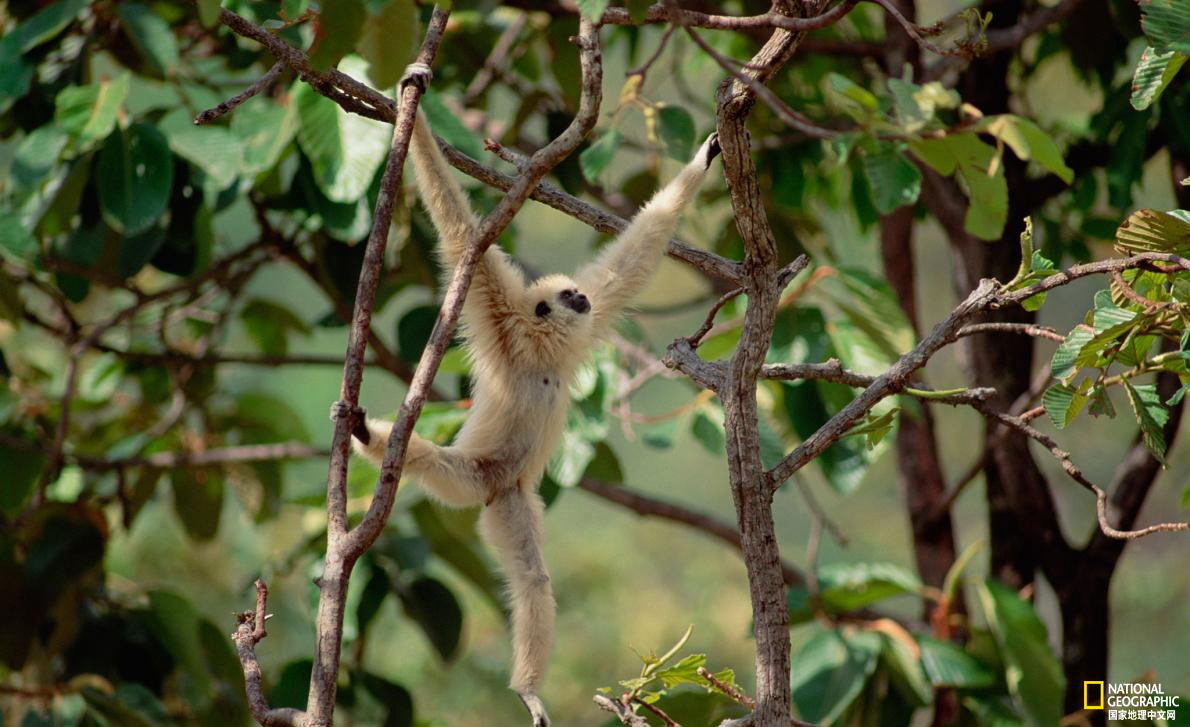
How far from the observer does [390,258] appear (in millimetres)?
5426

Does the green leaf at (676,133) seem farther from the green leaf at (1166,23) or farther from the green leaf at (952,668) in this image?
the green leaf at (952,668)

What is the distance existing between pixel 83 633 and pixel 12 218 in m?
2.06

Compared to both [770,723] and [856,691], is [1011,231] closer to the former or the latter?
[856,691]

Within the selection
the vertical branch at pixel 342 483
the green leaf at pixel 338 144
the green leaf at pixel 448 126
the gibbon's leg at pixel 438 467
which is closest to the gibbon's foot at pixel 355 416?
the vertical branch at pixel 342 483

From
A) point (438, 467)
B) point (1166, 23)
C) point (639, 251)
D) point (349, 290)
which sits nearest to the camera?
point (1166, 23)

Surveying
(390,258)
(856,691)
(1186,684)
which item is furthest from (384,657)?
(1186,684)

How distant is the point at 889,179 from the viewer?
3535 millimetres

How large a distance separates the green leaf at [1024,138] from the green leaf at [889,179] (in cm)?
37

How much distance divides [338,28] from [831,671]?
347 centimetres

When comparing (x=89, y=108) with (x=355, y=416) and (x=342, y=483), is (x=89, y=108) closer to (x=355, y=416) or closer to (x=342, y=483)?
(x=355, y=416)

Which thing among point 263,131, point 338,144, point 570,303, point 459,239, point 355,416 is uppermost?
point 263,131

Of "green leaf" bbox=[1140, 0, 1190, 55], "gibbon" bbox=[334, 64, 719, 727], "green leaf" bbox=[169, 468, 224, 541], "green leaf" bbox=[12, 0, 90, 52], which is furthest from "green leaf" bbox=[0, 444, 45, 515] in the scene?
"green leaf" bbox=[1140, 0, 1190, 55]

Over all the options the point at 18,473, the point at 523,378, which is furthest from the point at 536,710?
the point at 18,473

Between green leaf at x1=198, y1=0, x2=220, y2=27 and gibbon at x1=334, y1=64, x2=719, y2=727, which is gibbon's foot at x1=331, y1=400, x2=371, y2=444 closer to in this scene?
gibbon at x1=334, y1=64, x2=719, y2=727
